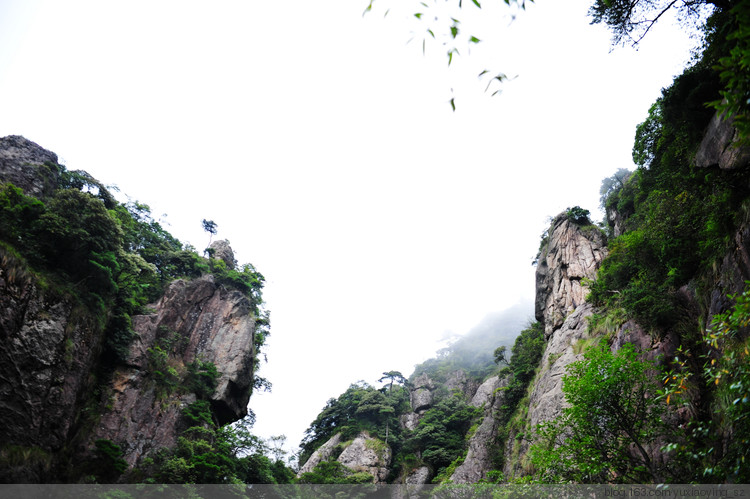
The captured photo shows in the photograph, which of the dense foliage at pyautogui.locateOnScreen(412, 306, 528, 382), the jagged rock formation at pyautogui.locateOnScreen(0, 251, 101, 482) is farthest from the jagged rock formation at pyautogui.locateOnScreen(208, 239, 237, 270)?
the dense foliage at pyautogui.locateOnScreen(412, 306, 528, 382)

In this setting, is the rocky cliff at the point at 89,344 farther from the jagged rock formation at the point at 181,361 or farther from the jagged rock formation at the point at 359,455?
the jagged rock formation at the point at 359,455

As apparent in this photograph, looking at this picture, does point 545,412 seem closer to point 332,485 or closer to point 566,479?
point 566,479

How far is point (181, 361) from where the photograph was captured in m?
23.5

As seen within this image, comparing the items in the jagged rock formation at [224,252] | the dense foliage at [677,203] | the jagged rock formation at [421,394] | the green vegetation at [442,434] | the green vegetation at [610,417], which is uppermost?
the jagged rock formation at [224,252]

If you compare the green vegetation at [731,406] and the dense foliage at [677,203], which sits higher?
the dense foliage at [677,203]

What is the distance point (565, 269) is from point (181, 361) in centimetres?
2614

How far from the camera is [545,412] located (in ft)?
47.9

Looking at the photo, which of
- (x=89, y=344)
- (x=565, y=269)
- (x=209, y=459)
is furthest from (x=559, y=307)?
(x=89, y=344)

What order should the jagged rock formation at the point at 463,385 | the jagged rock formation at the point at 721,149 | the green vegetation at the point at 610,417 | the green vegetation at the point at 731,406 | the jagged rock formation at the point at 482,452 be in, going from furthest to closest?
the jagged rock formation at the point at 463,385
the jagged rock formation at the point at 482,452
the jagged rock formation at the point at 721,149
the green vegetation at the point at 610,417
the green vegetation at the point at 731,406

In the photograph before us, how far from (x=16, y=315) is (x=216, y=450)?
1257 cm

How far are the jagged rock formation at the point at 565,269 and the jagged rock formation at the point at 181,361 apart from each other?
22.2 m

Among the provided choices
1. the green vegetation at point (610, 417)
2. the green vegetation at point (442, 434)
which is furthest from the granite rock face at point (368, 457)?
the green vegetation at point (610, 417)

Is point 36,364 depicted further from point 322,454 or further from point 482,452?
point 322,454

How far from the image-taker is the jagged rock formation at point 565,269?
1991 centimetres
